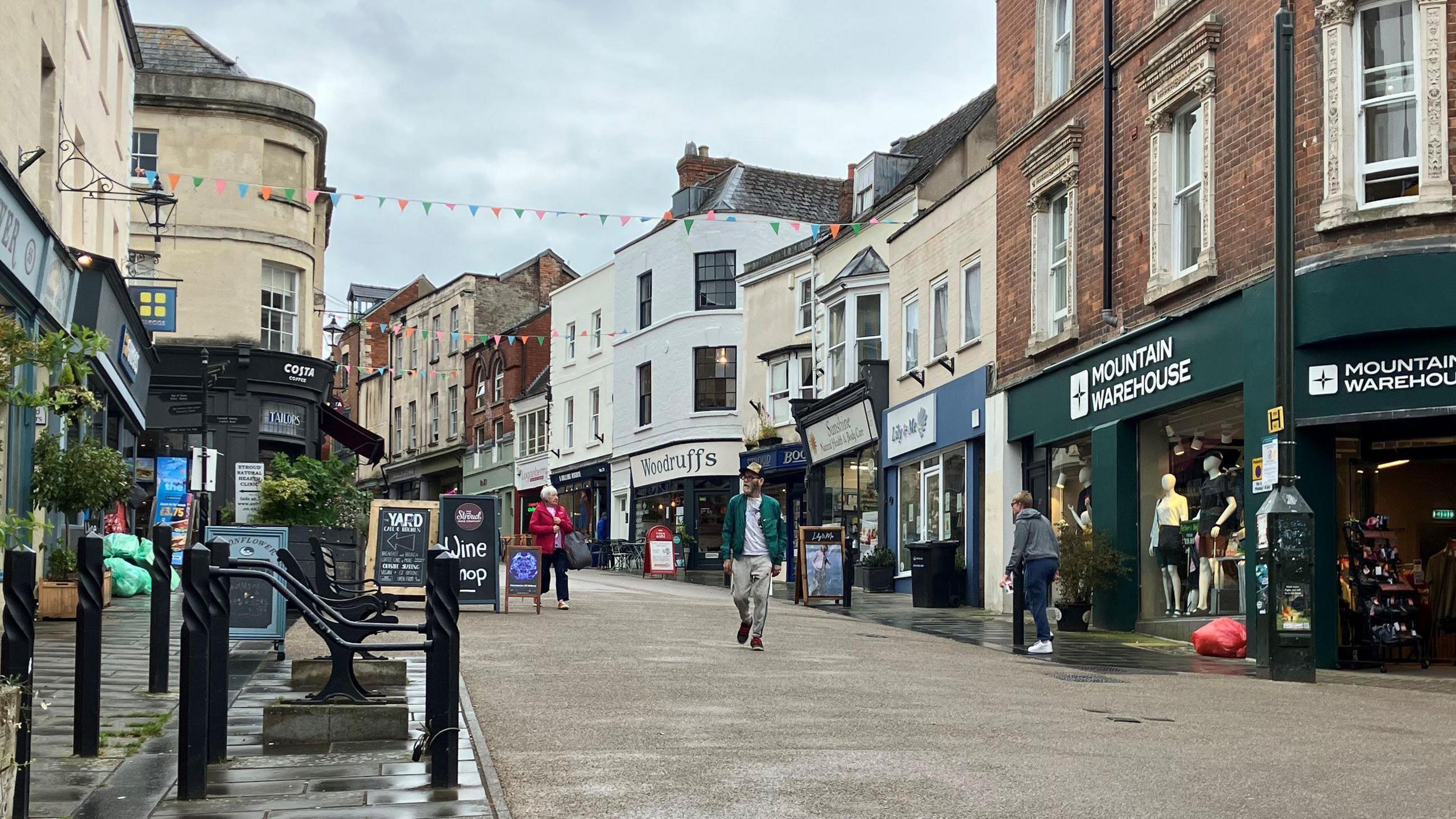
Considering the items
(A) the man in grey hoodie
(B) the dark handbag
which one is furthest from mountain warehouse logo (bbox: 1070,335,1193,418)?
(B) the dark handbag

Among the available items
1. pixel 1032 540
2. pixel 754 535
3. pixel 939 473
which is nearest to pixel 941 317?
pixel 939 473

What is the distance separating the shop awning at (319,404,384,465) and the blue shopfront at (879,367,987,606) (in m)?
17.3

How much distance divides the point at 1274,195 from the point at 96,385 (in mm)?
17058

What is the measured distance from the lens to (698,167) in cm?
5169

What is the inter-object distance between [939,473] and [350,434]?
→ 22.6m

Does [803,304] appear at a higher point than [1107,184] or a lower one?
higher

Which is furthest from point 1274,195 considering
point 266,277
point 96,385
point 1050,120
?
point 266,277

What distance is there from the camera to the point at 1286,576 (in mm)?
13711

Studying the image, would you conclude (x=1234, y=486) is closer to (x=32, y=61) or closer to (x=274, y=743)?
(x=274, y=743)

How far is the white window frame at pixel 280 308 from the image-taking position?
38.7 metres

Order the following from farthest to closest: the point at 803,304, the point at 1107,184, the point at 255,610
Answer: the point at 803,304, the point at 1107,184, the point at 255,610

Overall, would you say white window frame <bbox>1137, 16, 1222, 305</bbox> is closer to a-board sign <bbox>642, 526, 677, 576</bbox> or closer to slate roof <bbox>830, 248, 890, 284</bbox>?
slate roof <bbox>830, 248, 890, 284</bbox>

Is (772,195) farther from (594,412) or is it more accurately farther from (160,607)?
(160,607)

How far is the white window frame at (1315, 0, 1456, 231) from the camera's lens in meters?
15.0
